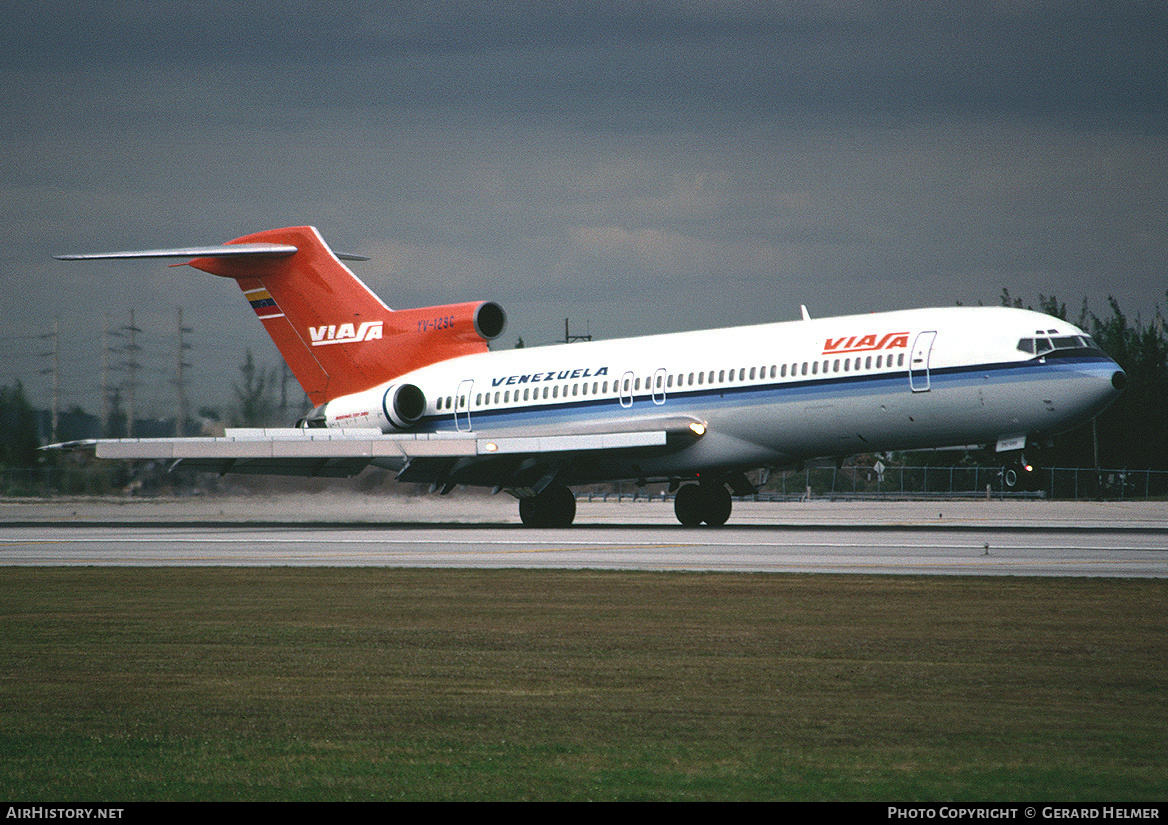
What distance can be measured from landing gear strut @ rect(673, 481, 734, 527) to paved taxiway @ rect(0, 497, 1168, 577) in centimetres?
59

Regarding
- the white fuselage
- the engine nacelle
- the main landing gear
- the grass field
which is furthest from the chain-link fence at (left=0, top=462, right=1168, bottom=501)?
the grass field

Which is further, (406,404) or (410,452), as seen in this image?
(406,404)

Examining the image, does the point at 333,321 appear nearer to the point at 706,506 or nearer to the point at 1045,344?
the point at 706,506

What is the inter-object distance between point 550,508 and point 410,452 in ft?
12.5

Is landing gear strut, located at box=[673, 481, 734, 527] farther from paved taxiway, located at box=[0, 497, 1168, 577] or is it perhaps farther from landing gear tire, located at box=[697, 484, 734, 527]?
paved taxiway, located at box=[0, 497, 1168, 577]

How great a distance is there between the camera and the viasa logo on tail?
4078cm

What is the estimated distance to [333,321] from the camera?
41.2 metres

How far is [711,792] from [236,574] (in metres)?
13.8

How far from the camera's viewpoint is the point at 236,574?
19.7m

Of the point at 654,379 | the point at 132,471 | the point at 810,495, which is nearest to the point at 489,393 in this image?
the point at 654,379

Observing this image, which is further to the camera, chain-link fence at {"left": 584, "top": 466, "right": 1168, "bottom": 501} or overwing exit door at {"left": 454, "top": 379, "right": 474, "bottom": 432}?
chain-link fence at {"left": 584, "top": 466, "right": 1168, "bottom": 501}

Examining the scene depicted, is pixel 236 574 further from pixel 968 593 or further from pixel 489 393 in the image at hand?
pixel 489 393

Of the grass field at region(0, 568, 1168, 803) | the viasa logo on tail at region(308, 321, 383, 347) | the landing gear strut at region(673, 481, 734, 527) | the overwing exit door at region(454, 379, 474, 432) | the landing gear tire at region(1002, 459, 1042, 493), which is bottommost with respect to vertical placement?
the grass field at region(0, 568, 1168, 803)

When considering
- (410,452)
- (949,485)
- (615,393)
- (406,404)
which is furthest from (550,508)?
(949,485)
